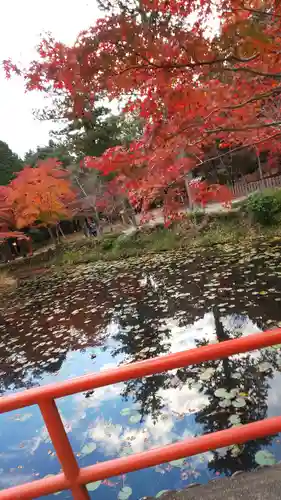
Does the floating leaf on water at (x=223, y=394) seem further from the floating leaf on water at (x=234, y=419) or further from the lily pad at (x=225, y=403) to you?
the floating leaf on water at (x=234, y=419)

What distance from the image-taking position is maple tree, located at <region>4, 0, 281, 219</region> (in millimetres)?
1890

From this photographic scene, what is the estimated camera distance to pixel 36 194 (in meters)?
20.0

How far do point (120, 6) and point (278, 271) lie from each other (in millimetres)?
7026

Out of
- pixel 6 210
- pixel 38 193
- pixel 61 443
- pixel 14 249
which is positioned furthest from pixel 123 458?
pixel 14 249

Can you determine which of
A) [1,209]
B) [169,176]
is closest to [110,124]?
[1,209]

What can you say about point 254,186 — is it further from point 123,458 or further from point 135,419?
point 123,458

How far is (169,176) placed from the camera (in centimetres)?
333

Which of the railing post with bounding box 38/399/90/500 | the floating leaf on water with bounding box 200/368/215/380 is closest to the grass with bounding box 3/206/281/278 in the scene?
the floating leaf on water with bounding box 200/368/215/380

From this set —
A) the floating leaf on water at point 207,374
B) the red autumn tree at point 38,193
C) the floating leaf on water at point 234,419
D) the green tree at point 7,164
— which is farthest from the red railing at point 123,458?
the green tree at point 7,164

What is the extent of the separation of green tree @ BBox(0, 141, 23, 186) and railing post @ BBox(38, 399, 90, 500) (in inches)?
1183

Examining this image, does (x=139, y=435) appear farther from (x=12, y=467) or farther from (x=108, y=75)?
(x=108, y=75)

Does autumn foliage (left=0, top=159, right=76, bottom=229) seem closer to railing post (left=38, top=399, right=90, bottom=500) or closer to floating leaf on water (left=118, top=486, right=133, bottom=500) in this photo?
floating leaf on water (left=118, top=486, right=133, bottom=500)

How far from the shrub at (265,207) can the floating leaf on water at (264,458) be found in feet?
35.5

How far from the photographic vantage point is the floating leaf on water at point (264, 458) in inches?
111
